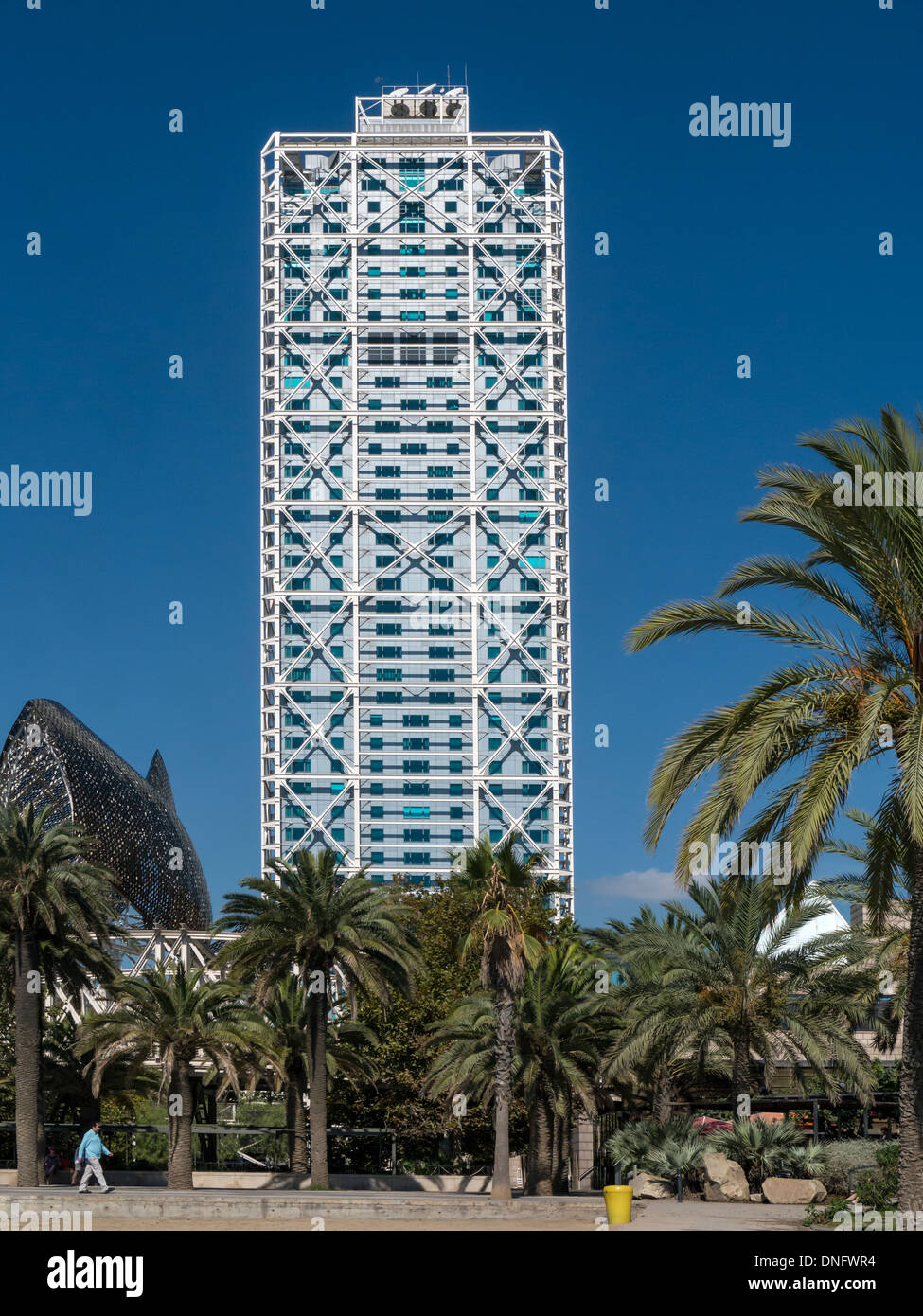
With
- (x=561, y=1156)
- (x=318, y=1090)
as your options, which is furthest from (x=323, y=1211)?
(x=561, y=1156)

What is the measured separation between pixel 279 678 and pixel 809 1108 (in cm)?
8735

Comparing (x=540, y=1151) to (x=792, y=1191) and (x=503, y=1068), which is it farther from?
(x=792, y=1191)

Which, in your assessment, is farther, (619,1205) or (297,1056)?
(297,1056)

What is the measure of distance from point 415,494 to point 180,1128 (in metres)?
Result: 92.0

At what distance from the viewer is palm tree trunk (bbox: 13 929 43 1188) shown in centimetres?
4131

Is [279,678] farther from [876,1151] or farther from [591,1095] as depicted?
[876,1151]

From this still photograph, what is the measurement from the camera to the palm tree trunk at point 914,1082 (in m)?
20.8

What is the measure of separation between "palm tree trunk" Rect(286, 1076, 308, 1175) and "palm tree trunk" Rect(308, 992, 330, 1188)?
467cm

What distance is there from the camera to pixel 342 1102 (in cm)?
5134

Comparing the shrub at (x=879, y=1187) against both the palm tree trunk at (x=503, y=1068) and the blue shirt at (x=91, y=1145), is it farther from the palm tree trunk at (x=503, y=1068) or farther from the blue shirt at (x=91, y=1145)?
the blue shirt at (x=91, y=1145)

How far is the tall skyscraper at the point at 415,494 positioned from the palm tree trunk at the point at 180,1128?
78.8m

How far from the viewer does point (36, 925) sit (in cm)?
4184

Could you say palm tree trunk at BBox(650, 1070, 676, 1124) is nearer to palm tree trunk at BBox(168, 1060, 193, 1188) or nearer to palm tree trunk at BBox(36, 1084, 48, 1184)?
palm tree trunk at BBox(168, 1060, 193, 1188)

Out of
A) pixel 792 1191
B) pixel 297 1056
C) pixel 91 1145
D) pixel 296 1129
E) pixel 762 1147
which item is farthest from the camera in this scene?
pixel 296 1129
